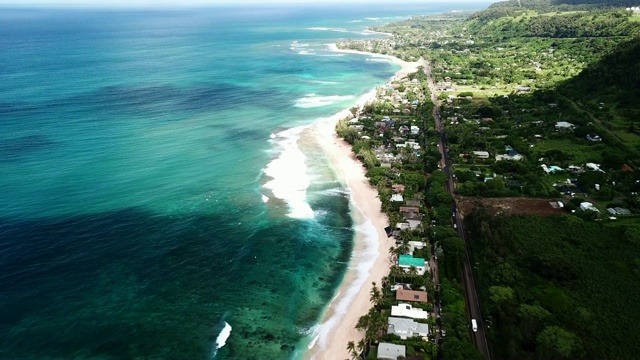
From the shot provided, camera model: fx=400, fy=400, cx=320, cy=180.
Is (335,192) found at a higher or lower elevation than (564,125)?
higher

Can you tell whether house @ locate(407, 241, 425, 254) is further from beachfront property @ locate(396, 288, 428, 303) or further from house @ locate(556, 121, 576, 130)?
A: house @ locate(556, 121, 576, 130)

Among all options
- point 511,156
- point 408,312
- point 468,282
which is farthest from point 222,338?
point 511,156

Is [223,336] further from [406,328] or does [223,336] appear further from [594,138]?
[594,138]

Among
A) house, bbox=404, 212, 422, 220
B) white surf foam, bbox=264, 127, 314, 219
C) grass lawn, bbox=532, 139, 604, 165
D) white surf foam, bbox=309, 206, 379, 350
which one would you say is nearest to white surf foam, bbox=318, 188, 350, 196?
white surf foam, bbox=264, 127, 314, 219

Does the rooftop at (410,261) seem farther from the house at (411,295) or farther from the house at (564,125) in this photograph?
the house at (564,125)

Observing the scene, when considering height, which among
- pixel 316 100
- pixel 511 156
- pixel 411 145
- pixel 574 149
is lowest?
pixel 574 149

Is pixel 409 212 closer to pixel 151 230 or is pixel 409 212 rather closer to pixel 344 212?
pixel 344 212

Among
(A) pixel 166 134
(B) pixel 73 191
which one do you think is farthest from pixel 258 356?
(A) pixel 166 134
